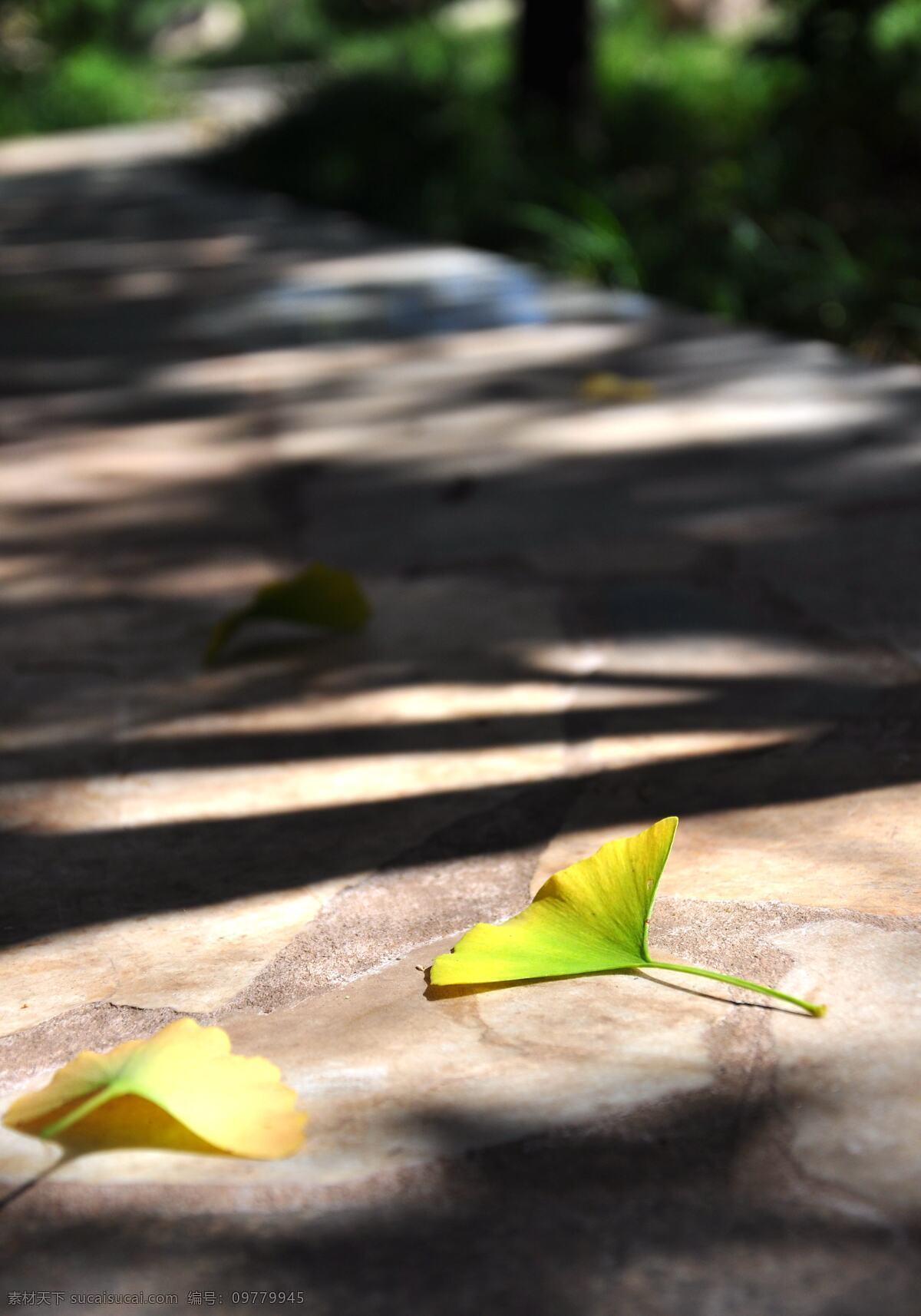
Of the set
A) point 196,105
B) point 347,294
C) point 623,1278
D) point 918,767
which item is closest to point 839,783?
point 918,767

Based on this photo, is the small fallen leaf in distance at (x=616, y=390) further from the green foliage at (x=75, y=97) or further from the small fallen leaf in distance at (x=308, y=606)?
the green foliage at (x=75, y=97)

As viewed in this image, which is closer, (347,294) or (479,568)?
(479,568)

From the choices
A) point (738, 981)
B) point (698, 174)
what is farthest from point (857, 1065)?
point (698, 174)

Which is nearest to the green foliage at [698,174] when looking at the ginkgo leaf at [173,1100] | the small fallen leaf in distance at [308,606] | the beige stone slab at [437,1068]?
the small fallen leaf in distance at [308,606]

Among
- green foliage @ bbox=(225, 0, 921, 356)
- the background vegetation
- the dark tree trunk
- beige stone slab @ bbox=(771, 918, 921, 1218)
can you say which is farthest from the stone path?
the dark tree trunk

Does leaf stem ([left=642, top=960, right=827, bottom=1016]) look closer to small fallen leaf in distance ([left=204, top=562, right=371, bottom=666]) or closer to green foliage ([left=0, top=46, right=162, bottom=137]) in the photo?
small fallen leaf in distance ([left=204, top=562, right=371, bottom=666])

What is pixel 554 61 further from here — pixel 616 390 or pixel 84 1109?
pixel 84 1109

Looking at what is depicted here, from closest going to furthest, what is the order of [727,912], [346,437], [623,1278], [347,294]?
[623,1278], [727,912], [346,437], [347,294]

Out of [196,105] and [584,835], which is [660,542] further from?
[196,105]
